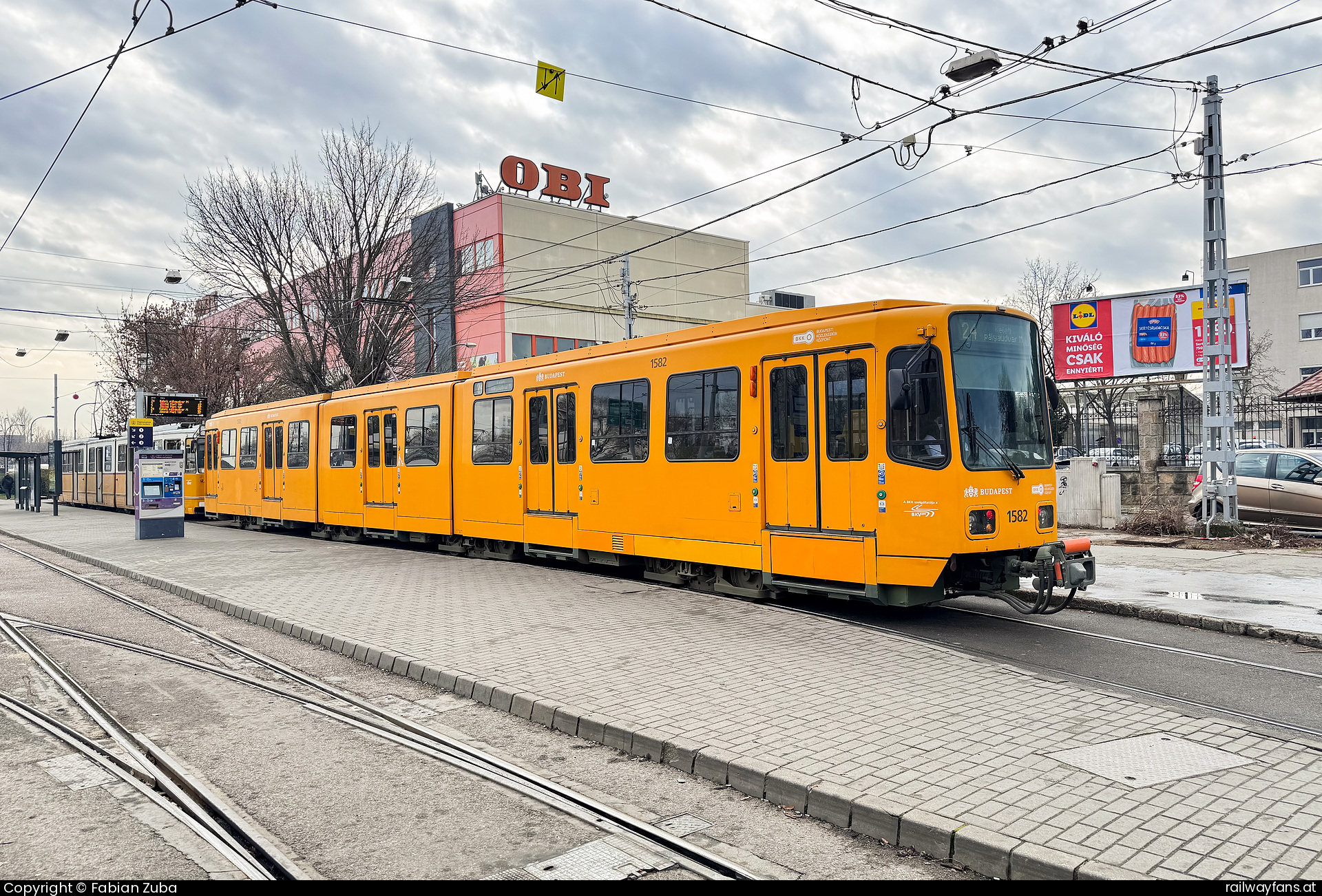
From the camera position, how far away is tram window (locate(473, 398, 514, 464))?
1497cm

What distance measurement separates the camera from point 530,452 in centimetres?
1445

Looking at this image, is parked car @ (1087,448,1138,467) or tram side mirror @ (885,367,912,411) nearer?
tram side mirror @ (885,367,912,411)

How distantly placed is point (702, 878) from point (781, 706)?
7.59 feet

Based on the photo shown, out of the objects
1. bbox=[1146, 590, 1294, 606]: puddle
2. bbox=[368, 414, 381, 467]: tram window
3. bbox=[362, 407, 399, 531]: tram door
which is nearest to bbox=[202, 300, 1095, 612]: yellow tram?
bbox=[1146, 590, 1294, 606]: puddle

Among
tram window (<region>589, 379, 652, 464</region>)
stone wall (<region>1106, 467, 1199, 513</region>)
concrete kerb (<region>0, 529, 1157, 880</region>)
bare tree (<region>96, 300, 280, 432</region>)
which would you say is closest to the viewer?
concrete kerb (<region>0, 529, 1157, 880</region>)

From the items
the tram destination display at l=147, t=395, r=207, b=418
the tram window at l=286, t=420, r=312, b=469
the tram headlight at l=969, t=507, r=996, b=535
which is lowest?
the tram headlight at l=969, t=507, r=996, b=535

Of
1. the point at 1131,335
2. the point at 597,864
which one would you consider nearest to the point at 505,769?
the point at 597,864

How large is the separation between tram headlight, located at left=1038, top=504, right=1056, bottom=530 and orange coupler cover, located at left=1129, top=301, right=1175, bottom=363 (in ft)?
52.6

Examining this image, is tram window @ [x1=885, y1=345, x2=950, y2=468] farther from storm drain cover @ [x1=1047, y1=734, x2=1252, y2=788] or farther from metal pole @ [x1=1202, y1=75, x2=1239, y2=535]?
metal pole @ [x1=1202, y1=75, x2=1239, y2=535]

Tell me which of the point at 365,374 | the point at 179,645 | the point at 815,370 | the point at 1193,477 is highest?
the point at 365,374

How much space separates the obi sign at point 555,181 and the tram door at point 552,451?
36.4m

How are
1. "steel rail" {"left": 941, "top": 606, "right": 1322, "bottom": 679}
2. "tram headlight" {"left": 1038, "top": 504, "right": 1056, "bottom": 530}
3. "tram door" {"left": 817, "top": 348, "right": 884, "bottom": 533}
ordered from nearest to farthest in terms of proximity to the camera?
"steel rail" {"left": 941, "top": 606, "right": 1322, "bottom": 679} → "tram door" {"left": 817, "top": 348, "right": 884, "bottom": 533} → "tram headlight" {"left": 1038, "top": 504, "right": 1056, "bottom": 530}

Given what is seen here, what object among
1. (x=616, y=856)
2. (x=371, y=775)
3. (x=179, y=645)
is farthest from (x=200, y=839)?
(x=179, y=645)

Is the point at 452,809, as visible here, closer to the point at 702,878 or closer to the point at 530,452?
the point at 702,878
